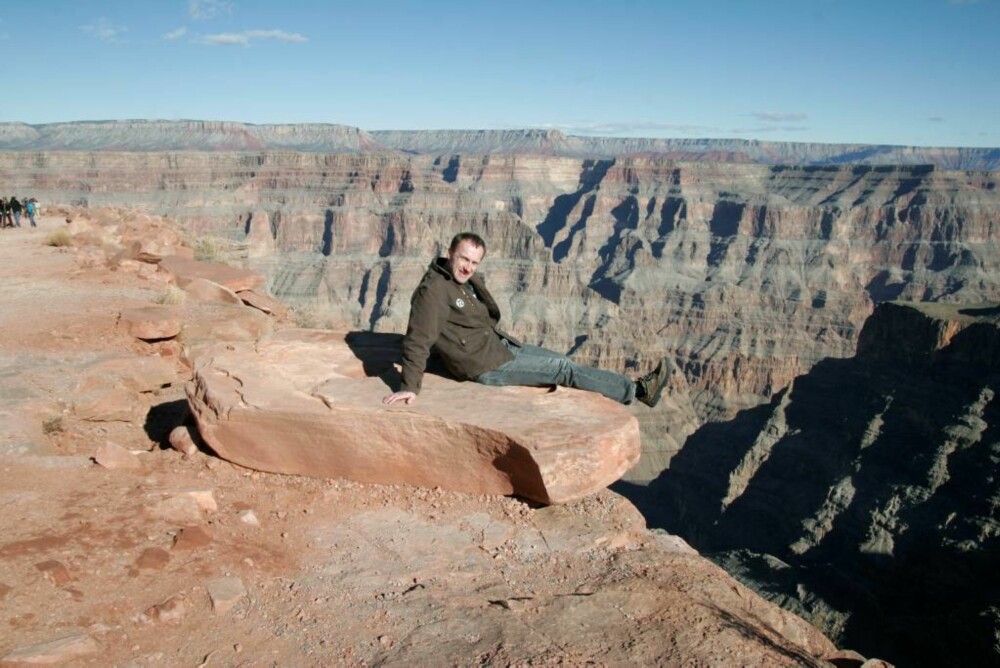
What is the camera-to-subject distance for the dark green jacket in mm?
5184

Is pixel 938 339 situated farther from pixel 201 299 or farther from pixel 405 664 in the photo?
pixel 405 664

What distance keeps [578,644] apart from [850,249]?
9462cm

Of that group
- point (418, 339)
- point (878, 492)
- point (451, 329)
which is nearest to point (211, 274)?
point (451, 329)

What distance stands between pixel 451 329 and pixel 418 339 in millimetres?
389

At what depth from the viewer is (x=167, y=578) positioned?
3.71 m

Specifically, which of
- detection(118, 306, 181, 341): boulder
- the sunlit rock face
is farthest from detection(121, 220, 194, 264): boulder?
the sunlit rock face

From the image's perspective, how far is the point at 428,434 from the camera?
4.91m

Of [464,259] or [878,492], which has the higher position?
[464,259]

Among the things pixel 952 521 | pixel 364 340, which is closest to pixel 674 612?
pixel 364 340

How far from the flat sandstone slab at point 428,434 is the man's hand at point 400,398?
64mm

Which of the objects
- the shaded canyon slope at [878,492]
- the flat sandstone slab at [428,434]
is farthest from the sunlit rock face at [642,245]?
the flat sandstone slab at [428,434]

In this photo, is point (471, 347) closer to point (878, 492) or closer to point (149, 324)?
point (149, 324)

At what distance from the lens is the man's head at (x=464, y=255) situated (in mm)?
5320

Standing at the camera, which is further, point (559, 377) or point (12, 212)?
point (12, 212)
